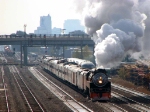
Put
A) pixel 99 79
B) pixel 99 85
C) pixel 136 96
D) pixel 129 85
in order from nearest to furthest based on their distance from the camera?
pixel 99 79, pixel 99 85, pixel 136 96, pixel 129 85

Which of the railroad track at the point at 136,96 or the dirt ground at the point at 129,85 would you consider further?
the dirt ground at the point at 129,85

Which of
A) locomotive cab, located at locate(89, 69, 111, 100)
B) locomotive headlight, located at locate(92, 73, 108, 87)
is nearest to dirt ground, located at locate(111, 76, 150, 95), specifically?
locomotive cab, located at locate(89, 69, 111, 100)

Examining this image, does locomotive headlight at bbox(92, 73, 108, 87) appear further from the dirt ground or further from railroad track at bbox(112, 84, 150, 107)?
the dirt ground

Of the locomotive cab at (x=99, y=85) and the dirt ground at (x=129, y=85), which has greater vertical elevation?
the locomotive cab at (x=99, y=85)

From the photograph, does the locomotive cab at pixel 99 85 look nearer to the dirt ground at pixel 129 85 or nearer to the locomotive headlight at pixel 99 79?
the locomotive headlight at pixel 99 79

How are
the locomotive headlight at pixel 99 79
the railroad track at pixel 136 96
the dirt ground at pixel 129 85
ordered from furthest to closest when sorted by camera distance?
the dirt ground at pixel 129 85, the railroad track at pixel 136 96, the locomotive headlight at pixel 99 79

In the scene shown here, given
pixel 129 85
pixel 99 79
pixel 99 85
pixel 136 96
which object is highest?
pixel 99 79

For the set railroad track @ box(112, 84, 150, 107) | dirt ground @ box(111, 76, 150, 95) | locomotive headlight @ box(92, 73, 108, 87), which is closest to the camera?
locomotive headlight @ box(92, 73, 108, 87)

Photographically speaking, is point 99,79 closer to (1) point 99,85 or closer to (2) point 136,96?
(1) point 99,85

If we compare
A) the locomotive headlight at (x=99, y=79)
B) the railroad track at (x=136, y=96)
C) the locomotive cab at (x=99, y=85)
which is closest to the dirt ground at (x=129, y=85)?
the railroad track at (x=136, y=96)

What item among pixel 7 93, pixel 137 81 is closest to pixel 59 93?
pixel 7 93

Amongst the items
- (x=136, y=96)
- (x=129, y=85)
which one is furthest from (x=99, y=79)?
(x=129, y=85)

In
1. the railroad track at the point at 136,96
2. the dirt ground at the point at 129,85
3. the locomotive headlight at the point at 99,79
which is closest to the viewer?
the locomotive headlight at the point at 99,79

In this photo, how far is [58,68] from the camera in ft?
289
